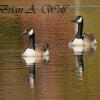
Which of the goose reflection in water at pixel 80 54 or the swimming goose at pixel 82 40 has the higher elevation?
the swimming goose at pixel 82 40

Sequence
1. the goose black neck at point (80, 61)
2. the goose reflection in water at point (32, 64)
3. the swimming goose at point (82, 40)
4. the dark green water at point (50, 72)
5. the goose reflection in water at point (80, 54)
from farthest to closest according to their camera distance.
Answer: the swimming goose at point (82, 40) → the goose black neck at point (80, 61) → the goose reflection in water at point (80, 54) → the goose reflection in water at point (32, 64) → the dark green water at point (50, 72)

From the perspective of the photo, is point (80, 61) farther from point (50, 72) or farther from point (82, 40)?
point (82, 40)

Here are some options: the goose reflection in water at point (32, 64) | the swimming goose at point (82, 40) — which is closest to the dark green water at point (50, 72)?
the goose reflection in water at point (32, 64)

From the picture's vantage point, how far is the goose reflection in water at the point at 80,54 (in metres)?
22.1

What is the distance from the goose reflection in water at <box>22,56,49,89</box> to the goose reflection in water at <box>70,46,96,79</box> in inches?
40.8

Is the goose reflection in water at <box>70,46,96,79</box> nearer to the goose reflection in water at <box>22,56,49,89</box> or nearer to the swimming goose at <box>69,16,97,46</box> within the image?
the swimming goose at <box>69,16,97,46</box>

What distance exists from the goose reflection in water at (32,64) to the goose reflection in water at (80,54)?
1.04 m

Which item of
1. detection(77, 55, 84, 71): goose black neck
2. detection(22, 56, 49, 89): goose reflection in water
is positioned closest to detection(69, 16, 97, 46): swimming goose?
detection(77, 55, 84, 71): goose black neck

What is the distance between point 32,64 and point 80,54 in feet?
9.09

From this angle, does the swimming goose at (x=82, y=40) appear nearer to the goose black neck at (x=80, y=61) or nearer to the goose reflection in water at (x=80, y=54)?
the goose reflection in water at (x=80, y=54)

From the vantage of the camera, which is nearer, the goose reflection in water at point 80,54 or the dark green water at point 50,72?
the dark green water at point 50,72

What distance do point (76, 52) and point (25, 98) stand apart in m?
8.77

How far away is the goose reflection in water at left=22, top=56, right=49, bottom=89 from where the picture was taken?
66.7 feet

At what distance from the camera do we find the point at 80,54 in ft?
84.4
